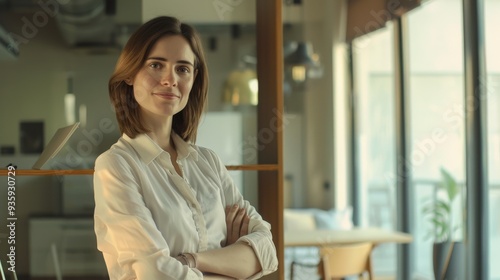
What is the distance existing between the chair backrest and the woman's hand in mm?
2485

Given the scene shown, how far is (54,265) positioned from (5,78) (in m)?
0.85

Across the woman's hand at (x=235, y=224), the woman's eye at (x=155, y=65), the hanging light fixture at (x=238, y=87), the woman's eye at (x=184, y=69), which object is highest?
the hanging light fixture at (x=238, y=87)

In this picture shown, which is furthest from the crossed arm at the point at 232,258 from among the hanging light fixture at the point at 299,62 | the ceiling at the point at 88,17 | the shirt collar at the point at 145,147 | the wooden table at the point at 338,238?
the hanging light fixture at the point at 299,62

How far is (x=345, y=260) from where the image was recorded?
4648mm

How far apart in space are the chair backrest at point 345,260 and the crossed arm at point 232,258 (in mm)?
2495

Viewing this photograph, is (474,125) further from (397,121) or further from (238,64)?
(238,64)

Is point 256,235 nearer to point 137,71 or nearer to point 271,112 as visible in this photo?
point 137,71

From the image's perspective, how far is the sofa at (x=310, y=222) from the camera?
712 centimetres

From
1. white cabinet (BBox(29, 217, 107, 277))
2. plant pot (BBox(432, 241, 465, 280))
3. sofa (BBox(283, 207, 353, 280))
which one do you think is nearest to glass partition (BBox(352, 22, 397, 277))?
sofa (BBox(283, 207, 353, 280))

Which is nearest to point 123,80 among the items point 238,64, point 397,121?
point 397,121

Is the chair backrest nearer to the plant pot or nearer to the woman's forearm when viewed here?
the plant pot

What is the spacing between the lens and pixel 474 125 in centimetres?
455

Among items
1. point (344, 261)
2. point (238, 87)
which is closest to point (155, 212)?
point (344, 261)

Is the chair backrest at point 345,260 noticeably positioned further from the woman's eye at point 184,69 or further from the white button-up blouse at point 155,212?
the woman's eye at point 184,69
